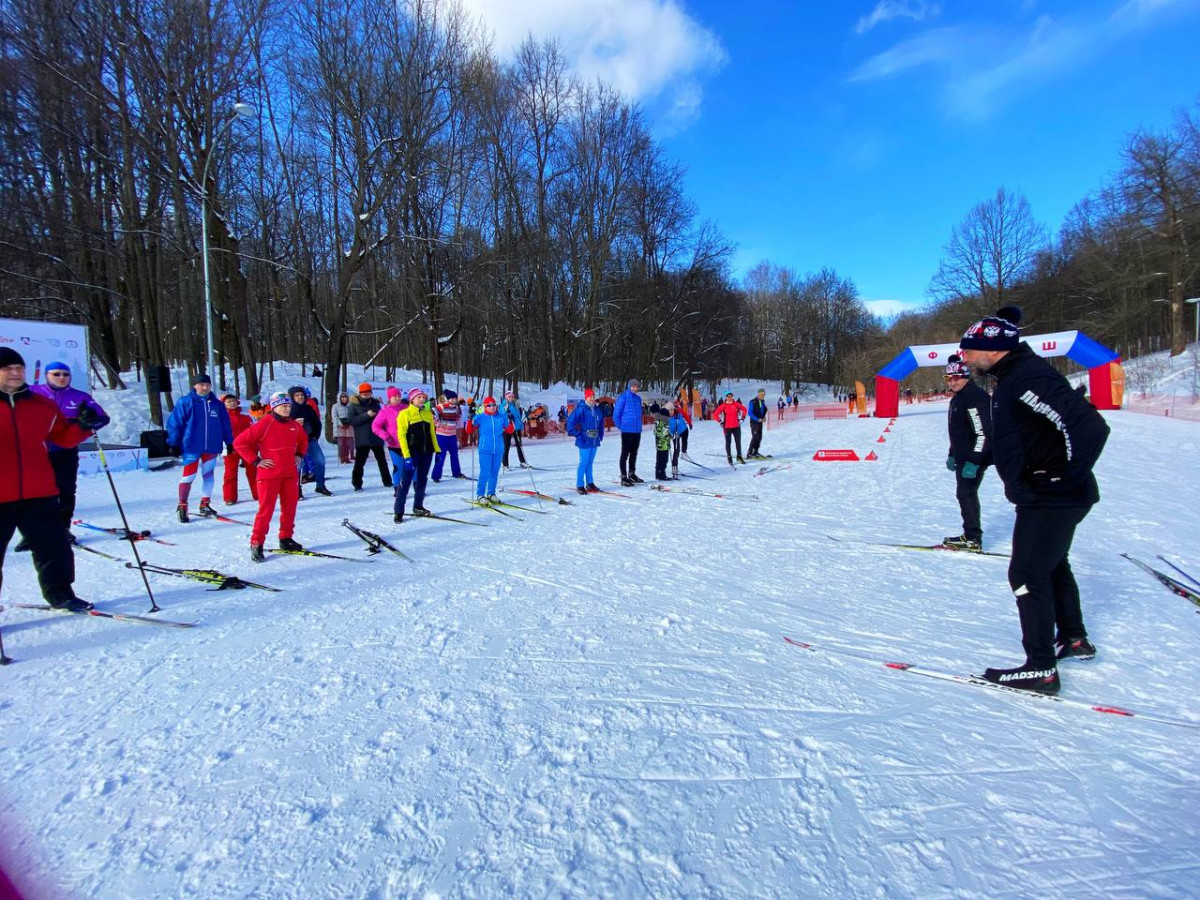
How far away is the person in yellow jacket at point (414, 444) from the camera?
7.53 meters

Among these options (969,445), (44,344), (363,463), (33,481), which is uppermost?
(44,344)

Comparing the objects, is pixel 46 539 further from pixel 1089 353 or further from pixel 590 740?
pixel 1089 353

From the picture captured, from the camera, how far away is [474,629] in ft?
13.2

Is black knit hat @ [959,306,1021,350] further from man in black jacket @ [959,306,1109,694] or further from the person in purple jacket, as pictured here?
the person in purple jacket

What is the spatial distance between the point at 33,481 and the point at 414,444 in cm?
386

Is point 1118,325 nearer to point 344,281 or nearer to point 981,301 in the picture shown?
point 981,301

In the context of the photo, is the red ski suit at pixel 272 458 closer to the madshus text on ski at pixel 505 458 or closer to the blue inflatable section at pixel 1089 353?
the madshus text on ski at pixel 505 458

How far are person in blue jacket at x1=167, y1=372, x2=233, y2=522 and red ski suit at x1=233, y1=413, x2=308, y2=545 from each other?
267cm

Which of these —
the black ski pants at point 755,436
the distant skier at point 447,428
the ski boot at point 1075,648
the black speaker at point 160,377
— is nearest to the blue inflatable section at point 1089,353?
the black ski pants at point 755,436

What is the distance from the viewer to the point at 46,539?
431 centimetres

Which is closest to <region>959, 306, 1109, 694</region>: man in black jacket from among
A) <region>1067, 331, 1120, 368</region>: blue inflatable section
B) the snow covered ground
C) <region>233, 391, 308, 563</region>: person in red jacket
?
the snow covered ground

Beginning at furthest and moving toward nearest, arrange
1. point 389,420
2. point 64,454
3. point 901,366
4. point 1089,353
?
point 901,366 < point 1089,353 < point 389,420 < point 64,454

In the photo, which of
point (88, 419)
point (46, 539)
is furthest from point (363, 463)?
point (46, 539)

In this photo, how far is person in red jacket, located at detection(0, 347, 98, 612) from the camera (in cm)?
402
